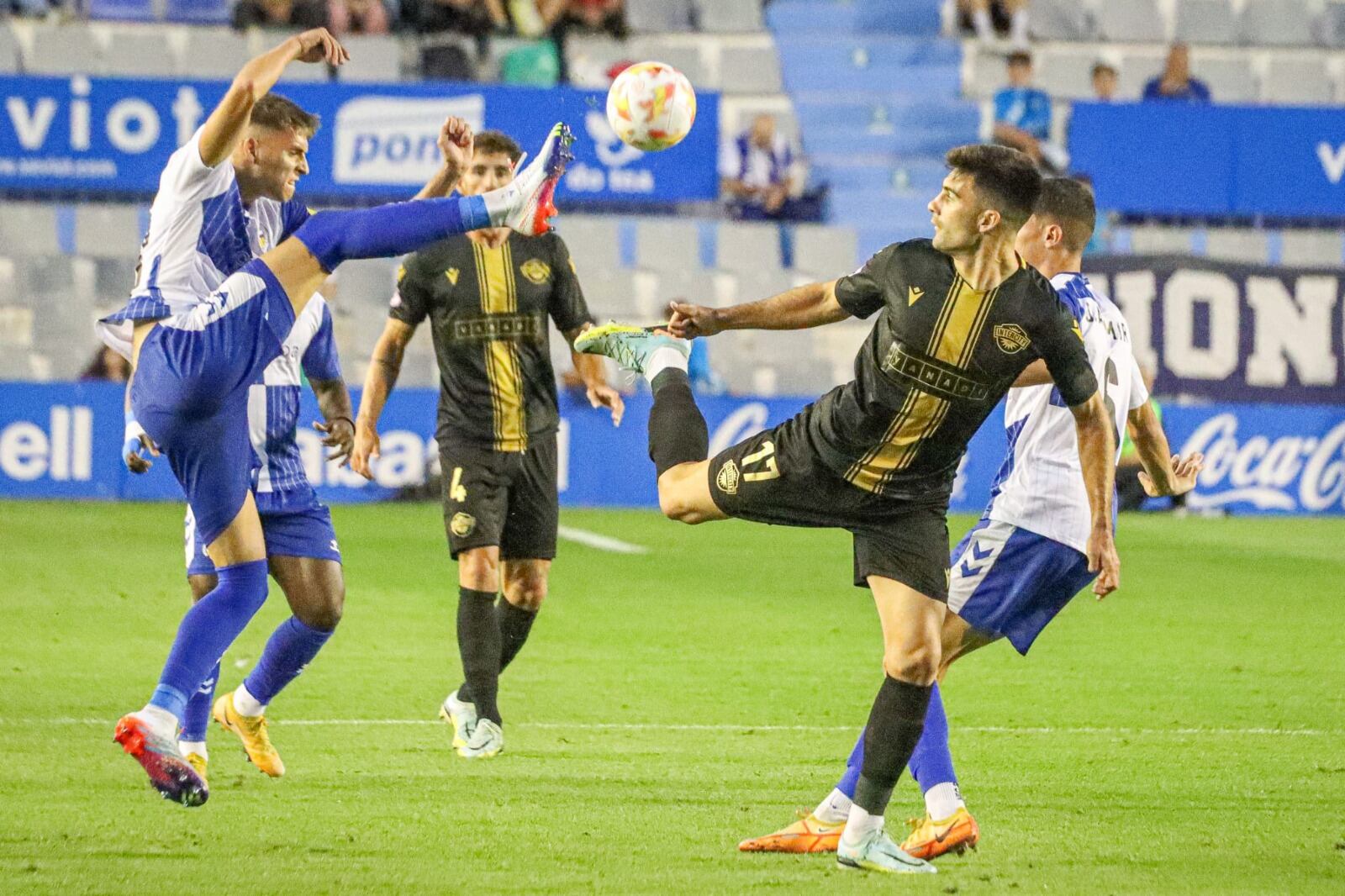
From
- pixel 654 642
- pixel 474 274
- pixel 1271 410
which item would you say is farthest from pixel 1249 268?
pixel 474 274

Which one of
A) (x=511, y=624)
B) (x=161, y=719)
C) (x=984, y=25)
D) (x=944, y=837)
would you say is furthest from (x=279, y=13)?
(x=944, y=837)

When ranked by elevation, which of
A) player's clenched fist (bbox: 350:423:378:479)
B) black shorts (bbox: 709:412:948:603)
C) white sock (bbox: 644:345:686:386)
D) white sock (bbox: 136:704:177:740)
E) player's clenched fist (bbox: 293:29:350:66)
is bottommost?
white sock (bbox: 136:704:177:740)

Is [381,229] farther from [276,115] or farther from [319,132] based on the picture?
[319,132]

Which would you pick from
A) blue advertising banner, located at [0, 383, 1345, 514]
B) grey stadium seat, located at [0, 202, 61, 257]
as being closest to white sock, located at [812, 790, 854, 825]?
blue advertising banner, located at [0, 383, 1345, 514]

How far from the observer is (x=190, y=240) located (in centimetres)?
563

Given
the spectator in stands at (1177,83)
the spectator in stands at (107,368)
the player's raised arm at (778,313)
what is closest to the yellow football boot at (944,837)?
the player's raised arm at (778,313)

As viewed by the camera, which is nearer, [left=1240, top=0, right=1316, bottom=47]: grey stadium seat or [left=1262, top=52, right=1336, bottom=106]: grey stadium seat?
[left=1262, top=52, right=1336, bottom=106]: grey stadium seat

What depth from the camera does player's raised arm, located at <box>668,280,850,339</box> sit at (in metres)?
5.43

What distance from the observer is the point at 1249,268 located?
60.3 ft

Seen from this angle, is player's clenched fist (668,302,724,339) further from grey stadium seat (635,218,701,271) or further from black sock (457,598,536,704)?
grey stadium seat (635,218,701,271)

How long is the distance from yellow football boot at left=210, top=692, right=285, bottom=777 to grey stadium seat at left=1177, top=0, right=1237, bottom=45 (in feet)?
59.4

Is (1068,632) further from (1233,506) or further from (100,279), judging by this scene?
(100,279)

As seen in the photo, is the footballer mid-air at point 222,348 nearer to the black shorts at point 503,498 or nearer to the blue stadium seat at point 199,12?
the black shorts at point 503,498

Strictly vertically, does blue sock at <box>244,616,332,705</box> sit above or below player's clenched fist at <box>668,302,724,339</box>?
below
